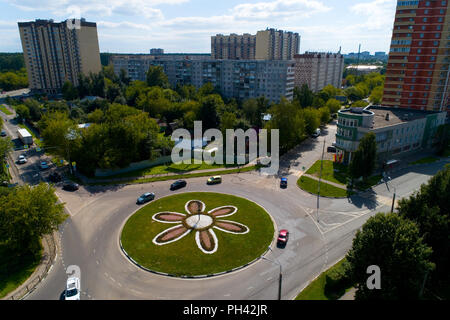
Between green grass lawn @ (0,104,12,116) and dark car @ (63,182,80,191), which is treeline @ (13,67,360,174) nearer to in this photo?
dark car @ (63,182,80,191)

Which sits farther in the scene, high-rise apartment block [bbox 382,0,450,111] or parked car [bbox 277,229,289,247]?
high-rise apartment block [bbox 382,0,450,111]

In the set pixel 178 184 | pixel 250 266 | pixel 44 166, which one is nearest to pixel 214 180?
pixel 178 184

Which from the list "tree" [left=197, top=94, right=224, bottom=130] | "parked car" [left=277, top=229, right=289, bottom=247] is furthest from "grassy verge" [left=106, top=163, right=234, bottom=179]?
"parked car" [left=277, top=229, right=289, bottom=247]

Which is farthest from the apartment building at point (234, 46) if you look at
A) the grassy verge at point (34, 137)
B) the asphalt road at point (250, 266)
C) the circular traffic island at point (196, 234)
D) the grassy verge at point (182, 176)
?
the circular traffic island at point (196, 234)

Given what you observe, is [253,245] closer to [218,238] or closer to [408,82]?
[218,238]

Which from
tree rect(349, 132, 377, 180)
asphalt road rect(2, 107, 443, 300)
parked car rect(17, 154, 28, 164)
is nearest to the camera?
asphalt road rect(2, 107, 443, 300)

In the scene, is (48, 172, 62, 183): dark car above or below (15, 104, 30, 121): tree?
below

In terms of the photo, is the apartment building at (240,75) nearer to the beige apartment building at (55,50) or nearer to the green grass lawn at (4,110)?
the beige apartment building at (55,50)

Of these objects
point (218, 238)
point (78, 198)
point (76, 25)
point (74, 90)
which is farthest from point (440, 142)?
point (76, 25)
